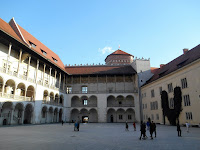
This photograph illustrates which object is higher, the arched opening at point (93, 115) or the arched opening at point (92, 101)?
the arched opening at point (92, 101)

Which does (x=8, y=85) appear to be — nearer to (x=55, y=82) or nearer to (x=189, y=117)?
(x=55, y=82)

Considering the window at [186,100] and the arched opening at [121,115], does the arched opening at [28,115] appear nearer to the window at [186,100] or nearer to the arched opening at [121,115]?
the arched opening at [121,115]

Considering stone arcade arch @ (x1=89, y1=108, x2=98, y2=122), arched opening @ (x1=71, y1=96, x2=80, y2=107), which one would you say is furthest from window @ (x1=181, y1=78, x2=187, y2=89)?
arched opening @ (x1=71, y1=96, x2=80, y2=107)

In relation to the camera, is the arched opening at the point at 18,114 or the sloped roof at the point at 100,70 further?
the sloped roof at the point at 100,70

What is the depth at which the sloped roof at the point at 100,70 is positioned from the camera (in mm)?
42250

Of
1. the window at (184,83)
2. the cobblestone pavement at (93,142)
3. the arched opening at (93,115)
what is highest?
the window at (184,83)

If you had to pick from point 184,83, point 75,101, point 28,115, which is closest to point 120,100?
point 75,101

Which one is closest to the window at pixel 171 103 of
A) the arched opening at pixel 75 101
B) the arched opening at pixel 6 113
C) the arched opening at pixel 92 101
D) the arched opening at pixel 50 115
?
the arched opening at pixel 92 101

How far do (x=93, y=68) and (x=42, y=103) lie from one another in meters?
17.7

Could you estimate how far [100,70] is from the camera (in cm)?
4334

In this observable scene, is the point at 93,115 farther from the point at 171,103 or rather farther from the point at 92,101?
the point at 171,103

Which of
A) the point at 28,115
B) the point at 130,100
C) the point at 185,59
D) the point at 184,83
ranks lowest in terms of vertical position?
the point at 28,115

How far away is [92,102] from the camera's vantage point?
4328 centimetres

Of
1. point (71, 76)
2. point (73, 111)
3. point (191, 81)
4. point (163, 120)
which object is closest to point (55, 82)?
point (71, 76)
